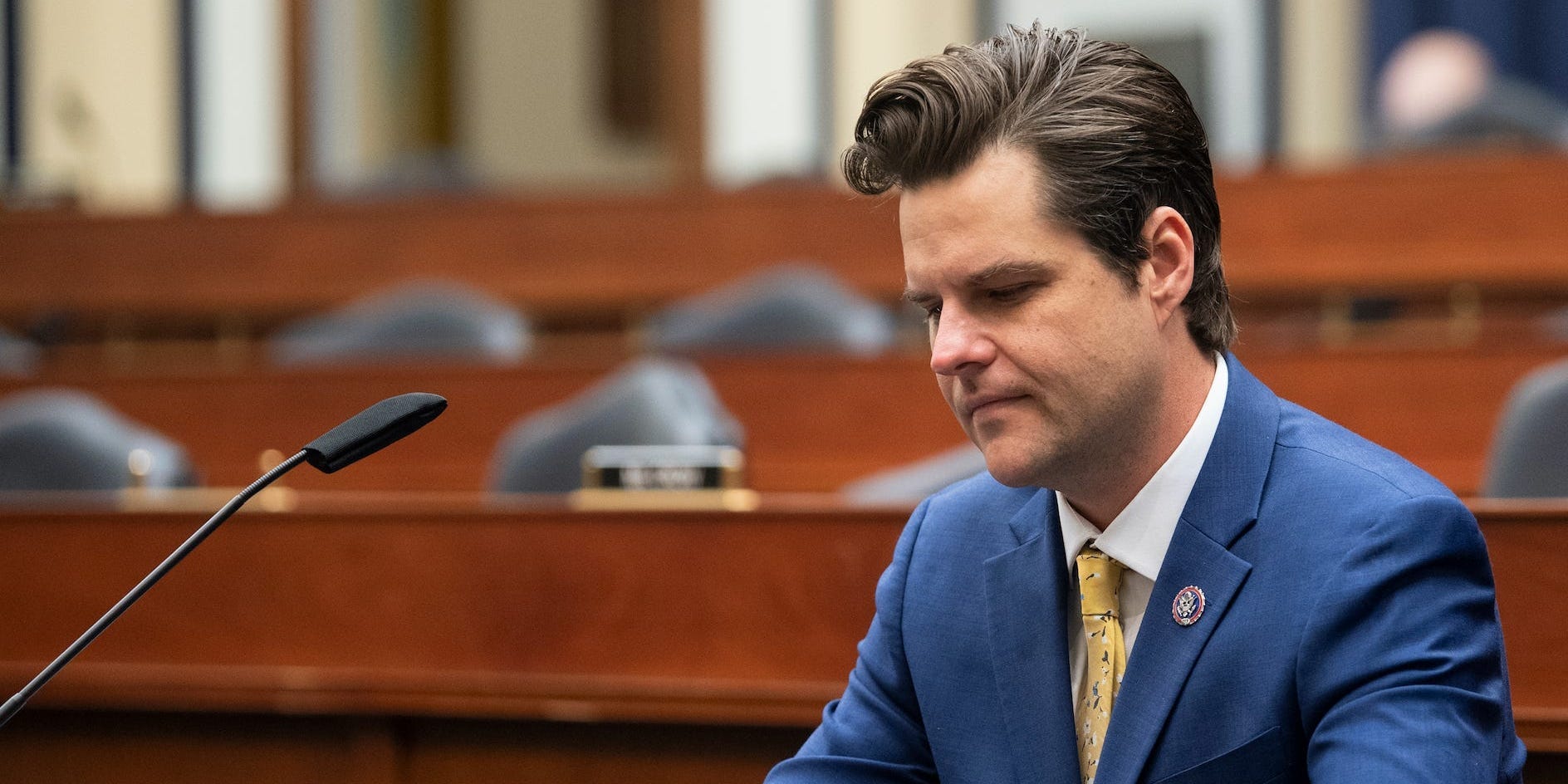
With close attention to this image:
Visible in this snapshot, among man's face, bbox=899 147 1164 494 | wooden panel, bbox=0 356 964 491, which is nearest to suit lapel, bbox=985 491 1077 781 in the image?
man's face, bbox=899 147 1164 494

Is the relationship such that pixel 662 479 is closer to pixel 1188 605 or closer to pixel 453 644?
pixel 453 644

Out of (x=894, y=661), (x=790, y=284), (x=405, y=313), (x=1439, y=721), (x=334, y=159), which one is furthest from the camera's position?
(x=334, y=159)

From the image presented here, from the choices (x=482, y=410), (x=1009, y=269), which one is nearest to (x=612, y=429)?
(x=482, y=410)

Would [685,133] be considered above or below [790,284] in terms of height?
above

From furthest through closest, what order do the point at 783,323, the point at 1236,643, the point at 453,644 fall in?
the point at 783,323
the point at 453,644
the point at 1236,643

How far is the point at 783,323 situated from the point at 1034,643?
8.23 feet

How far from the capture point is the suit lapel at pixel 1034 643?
1.16 m

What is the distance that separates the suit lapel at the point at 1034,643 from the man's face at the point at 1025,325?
0.11 m

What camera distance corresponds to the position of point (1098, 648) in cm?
116

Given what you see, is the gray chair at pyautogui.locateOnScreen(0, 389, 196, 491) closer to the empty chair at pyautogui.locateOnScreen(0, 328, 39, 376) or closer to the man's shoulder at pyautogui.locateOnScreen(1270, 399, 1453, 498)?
the empty chair at pyautogui.locateOnScreen(0, 328, 39, 376)

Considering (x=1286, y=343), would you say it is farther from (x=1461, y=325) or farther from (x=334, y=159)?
(x=334, y=159)

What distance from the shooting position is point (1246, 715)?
105cm

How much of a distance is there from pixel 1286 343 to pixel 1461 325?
0.85m

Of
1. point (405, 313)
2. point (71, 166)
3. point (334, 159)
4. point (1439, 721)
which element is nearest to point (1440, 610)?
point (1439, 721)
